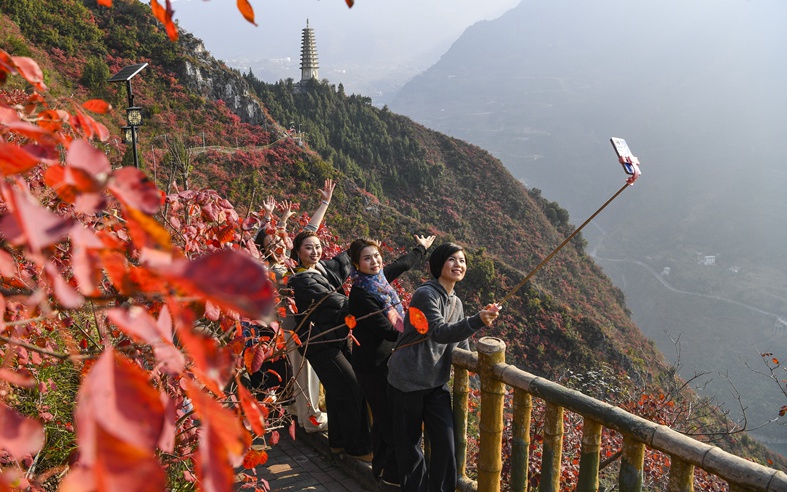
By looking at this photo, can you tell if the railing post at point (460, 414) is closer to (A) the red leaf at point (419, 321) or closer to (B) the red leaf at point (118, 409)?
(A) the red leaf at point (419, 321)

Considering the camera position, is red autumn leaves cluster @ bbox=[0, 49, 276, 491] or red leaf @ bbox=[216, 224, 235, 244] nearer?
red autumn leaves cluster @ bbox=[0, 49, 276, 491]

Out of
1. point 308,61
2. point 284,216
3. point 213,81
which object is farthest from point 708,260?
point 284,216

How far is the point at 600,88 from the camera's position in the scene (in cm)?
16288

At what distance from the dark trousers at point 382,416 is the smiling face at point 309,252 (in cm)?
63

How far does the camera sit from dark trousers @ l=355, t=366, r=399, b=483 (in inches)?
116

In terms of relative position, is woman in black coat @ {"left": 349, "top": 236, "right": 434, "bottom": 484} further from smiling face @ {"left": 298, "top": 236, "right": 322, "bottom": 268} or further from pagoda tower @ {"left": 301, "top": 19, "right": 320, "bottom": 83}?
pagoda tower @ {"left": 301, "top": 19, "right": 320, "bottom": 83}

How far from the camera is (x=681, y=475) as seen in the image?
6.33 ft

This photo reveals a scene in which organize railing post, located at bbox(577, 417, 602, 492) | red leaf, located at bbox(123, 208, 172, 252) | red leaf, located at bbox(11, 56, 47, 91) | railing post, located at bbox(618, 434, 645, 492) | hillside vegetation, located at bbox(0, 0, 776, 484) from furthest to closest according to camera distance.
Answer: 1. hillside vegetation, located at bbox(0, 0, 776, 484)
2. railing post, located at bbox(577, 417, 602, 492)
3. railing post, located at bbox(618, 434, 645, 492)
4. red leaf, located at bbox(11, 56, 47, 91)
5. red leaf, located at bbox(123, 208, 172, 252)

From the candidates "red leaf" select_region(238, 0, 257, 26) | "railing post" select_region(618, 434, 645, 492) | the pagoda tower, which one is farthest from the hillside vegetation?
"red leaf" select_region(238, 0, 257, 26)

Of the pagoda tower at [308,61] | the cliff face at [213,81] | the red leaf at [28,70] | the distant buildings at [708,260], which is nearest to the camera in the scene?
the red leaf at [28,70]

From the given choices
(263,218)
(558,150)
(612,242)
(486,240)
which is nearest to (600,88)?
(558,150)

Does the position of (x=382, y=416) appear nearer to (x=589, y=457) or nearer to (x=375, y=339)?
(x=375, y=339)

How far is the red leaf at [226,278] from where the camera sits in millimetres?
418

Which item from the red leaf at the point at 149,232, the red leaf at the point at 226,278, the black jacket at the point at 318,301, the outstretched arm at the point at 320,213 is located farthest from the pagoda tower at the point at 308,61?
the red leaf at the point at 226,278
